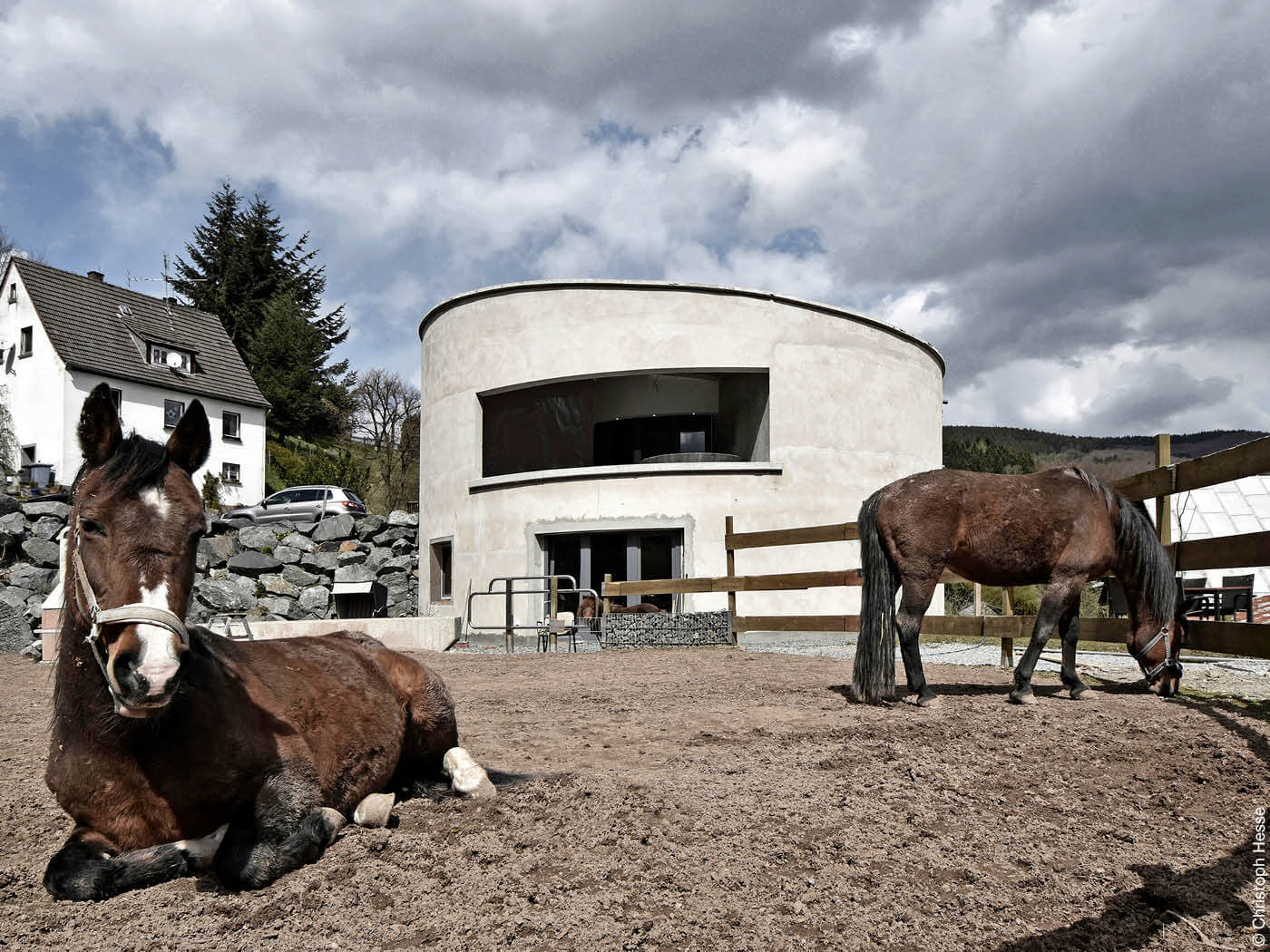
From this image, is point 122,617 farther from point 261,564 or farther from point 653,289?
point 261,564

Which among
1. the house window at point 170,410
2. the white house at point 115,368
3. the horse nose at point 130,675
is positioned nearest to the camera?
the horse nose at point 130,675

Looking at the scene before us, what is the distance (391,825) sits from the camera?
10.8ft

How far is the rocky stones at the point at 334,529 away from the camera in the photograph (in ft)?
88.6

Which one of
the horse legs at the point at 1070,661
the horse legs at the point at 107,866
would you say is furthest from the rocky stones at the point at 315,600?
the horse legs at the point at 107,866

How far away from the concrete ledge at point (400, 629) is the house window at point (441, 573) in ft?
13.6

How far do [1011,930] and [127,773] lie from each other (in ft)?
8.21

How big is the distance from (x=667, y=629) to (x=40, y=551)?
1701 cm

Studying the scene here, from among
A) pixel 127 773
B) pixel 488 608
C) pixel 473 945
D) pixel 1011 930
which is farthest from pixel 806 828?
pixel 488 608

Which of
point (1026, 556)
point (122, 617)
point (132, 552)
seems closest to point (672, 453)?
point (1026, 556)

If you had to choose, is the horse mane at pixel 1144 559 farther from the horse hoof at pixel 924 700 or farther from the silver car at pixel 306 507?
the silver car at pixel 306 507

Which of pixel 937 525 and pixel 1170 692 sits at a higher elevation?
pixel 937 525

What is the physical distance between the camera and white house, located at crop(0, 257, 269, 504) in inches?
1204

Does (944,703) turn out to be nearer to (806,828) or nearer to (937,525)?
(937,525)

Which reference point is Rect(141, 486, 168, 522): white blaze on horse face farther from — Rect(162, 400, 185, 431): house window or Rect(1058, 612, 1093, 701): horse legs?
Rect(162, 400, 185, 431): house window
